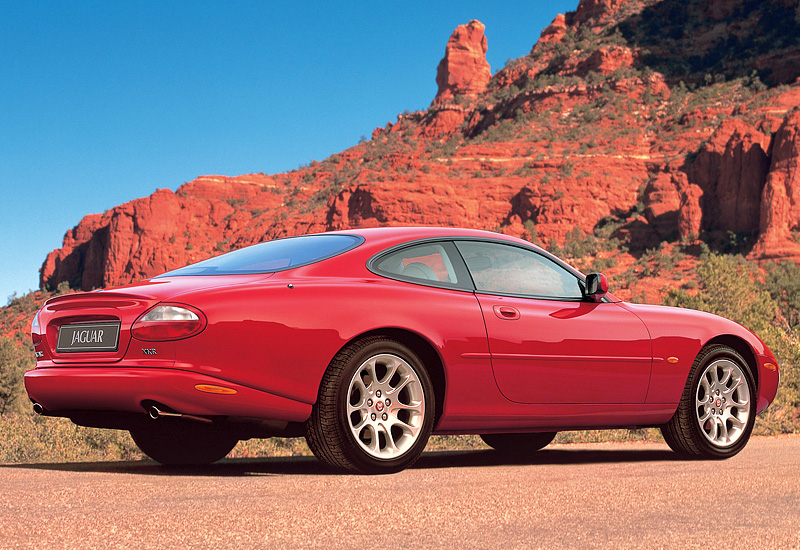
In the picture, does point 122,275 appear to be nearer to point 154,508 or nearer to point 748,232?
point 748,232

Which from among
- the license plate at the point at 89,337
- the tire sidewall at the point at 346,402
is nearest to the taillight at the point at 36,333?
the license plate at the point at 89,337

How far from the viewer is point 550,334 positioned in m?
5.20

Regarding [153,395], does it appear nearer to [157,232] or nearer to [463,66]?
[157,232]

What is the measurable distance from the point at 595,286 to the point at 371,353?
6.34ft

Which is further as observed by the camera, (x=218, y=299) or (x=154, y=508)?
(x=218, y=299)

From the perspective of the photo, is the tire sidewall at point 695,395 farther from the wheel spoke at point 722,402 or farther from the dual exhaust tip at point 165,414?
the dual exhaust tip at point 165,414

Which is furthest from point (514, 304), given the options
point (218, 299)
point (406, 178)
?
point (406, 178)

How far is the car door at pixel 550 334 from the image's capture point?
197 inches

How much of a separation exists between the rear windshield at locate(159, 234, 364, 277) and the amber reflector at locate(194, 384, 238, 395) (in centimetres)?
82

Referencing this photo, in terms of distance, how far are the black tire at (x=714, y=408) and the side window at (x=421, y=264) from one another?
2.15 m

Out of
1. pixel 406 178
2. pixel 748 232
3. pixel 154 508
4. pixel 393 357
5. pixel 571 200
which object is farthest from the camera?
pixel 406 178

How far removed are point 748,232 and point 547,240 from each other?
1282cm

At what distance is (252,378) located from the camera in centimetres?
411

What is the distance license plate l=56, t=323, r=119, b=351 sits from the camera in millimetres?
4191
